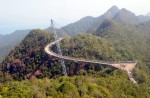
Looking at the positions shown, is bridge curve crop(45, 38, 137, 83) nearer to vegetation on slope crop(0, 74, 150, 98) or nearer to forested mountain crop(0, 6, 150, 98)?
forested mountain crop(0, 6, 150, 98)

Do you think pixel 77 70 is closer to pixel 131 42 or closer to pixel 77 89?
pixel 77 89

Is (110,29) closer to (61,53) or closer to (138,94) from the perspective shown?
(61,53)

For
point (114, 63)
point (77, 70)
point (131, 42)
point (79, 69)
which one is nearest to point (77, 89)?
point (114, 63)

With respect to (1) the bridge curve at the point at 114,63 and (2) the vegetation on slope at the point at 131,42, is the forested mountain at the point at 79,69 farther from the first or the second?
(1) the bridge curve at the point at 114,63

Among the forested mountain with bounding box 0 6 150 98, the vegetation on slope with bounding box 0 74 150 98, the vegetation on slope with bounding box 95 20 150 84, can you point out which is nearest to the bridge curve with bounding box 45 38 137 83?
the forested mountain with bounding box 0 6 150 98

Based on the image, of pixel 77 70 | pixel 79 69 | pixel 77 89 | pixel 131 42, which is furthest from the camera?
pixel 131 42

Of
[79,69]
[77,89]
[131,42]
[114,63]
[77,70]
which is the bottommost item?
[77,70]

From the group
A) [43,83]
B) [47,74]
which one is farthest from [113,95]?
[47,74]

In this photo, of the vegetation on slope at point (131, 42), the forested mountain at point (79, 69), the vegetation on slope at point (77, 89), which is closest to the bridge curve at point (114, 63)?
the forested mountain at point (79, 69)

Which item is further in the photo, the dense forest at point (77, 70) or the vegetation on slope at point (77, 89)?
the dense forest at point (77, 70)
